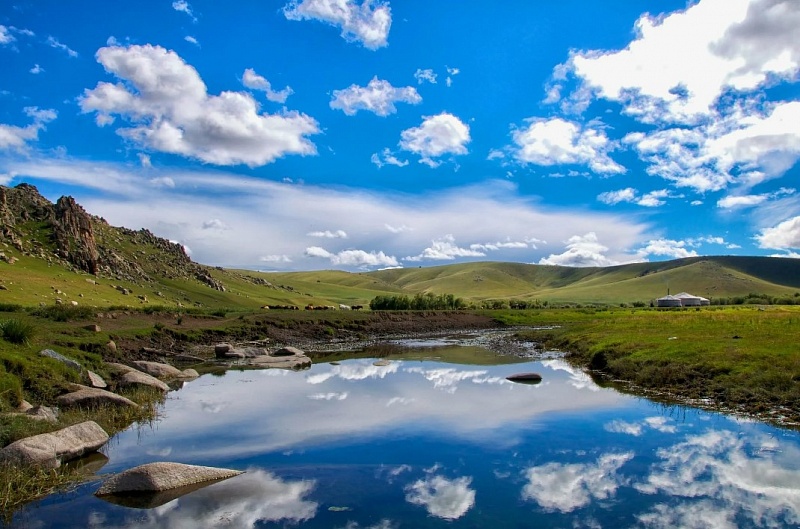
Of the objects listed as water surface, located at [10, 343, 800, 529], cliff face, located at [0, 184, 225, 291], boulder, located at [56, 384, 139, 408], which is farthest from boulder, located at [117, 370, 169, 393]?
cliff face, located at [0, 184, 225, 291]

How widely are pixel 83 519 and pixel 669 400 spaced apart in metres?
24.2

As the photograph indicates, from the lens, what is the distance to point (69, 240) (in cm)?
11106

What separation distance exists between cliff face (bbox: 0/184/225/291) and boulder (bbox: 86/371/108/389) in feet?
299

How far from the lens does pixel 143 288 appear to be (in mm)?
113562

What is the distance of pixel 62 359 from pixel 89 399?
5.09 m

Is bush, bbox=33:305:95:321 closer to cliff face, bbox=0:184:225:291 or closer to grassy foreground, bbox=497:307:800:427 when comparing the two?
grassy foreground, bbox=497:307:800:427

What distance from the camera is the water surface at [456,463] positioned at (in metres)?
12.4

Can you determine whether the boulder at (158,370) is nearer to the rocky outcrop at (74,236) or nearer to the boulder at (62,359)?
the boulder at (62,359)

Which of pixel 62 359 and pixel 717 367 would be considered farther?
pixel 717 367

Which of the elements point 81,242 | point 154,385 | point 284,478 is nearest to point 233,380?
point 154,385

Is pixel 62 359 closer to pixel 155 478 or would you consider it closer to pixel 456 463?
pixel 155 478

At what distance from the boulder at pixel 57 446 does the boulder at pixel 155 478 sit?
6.78 ft

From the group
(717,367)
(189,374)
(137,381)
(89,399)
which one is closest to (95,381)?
(137,381)

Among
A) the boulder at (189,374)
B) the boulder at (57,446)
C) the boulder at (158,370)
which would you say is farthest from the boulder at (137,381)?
the boulder at (57,446)
